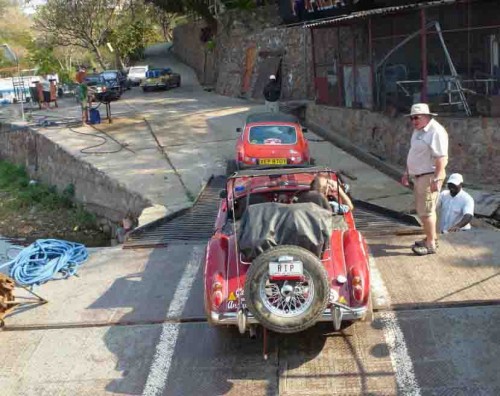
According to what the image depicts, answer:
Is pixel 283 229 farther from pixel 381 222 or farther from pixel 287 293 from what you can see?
Result: pixel 381 222

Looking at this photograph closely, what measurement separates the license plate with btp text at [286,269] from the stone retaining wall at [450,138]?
875 centimetres

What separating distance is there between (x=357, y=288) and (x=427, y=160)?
239 cm

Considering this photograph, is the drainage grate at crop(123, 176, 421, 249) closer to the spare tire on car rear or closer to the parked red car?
the parked red car

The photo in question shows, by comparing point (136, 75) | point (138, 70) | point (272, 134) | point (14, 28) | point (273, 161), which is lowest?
point (273, 161)

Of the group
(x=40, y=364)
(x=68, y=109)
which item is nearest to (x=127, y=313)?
(x=40, y=364)

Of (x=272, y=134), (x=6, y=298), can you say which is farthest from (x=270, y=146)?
(x=6, y=298)

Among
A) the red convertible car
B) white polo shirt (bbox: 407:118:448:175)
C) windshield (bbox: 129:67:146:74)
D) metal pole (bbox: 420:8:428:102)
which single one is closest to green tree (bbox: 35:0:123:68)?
windshield (bbox: 129:67:146:74)

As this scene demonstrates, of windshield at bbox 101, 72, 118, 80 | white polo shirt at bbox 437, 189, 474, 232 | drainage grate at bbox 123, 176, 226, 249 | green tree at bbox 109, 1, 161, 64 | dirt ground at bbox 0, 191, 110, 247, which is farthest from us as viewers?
green tree at bbox 109, 1, 161, 64

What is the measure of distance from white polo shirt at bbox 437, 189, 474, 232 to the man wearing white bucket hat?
4.77ft

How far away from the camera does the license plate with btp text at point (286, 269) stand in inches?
202

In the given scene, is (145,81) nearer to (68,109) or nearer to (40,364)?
(68,109)

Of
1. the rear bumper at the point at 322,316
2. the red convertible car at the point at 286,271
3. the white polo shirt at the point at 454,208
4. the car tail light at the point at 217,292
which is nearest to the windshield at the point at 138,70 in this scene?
the white polo shirt at the point at 454,208

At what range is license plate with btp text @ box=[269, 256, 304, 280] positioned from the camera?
512 cm

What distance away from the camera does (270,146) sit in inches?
512
